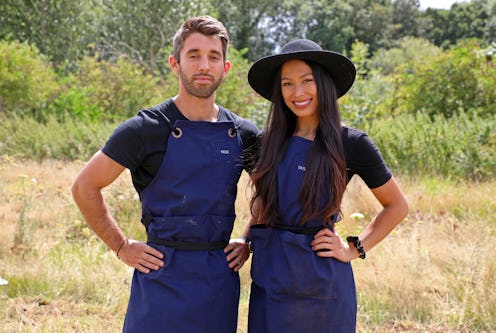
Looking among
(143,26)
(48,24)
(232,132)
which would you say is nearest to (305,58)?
(232,132)

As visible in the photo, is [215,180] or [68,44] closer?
[215,180]

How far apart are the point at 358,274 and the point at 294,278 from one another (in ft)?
8.79

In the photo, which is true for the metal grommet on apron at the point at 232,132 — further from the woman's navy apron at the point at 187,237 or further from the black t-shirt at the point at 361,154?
the black t-shirt at the point at 361,154

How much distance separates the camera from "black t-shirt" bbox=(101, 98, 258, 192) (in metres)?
2.43

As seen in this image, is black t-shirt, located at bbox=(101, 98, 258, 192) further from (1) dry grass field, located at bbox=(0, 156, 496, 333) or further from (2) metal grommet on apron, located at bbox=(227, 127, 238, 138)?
(1) dry grass field, located at bbox=(0, 156, 496, 333)

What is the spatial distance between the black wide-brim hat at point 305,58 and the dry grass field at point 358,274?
2.06m

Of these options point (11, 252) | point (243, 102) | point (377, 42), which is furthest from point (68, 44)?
point (377, 42)

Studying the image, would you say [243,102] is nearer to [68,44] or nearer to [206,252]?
[206,252]

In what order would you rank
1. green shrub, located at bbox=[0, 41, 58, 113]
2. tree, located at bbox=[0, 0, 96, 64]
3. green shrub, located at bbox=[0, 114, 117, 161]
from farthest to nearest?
1. tree, located at bbox=[0, 0, 96, 64]
2. green shrub, located at bbox=[0, 41, 58, 113]
3. green shrub, located at bbox=[0, 114, 117, 161]

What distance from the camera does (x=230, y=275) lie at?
8.45ft

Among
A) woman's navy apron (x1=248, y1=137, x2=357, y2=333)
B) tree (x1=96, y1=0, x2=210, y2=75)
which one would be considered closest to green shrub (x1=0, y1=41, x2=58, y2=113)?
Result: tree (x1=96, y1=0, x2=210, y2=75)

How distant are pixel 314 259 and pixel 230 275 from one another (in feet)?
1.29

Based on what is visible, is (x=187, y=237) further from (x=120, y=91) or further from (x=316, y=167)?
(x=120, y=91)

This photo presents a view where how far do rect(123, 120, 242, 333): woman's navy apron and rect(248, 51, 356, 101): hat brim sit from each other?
1.23ft
